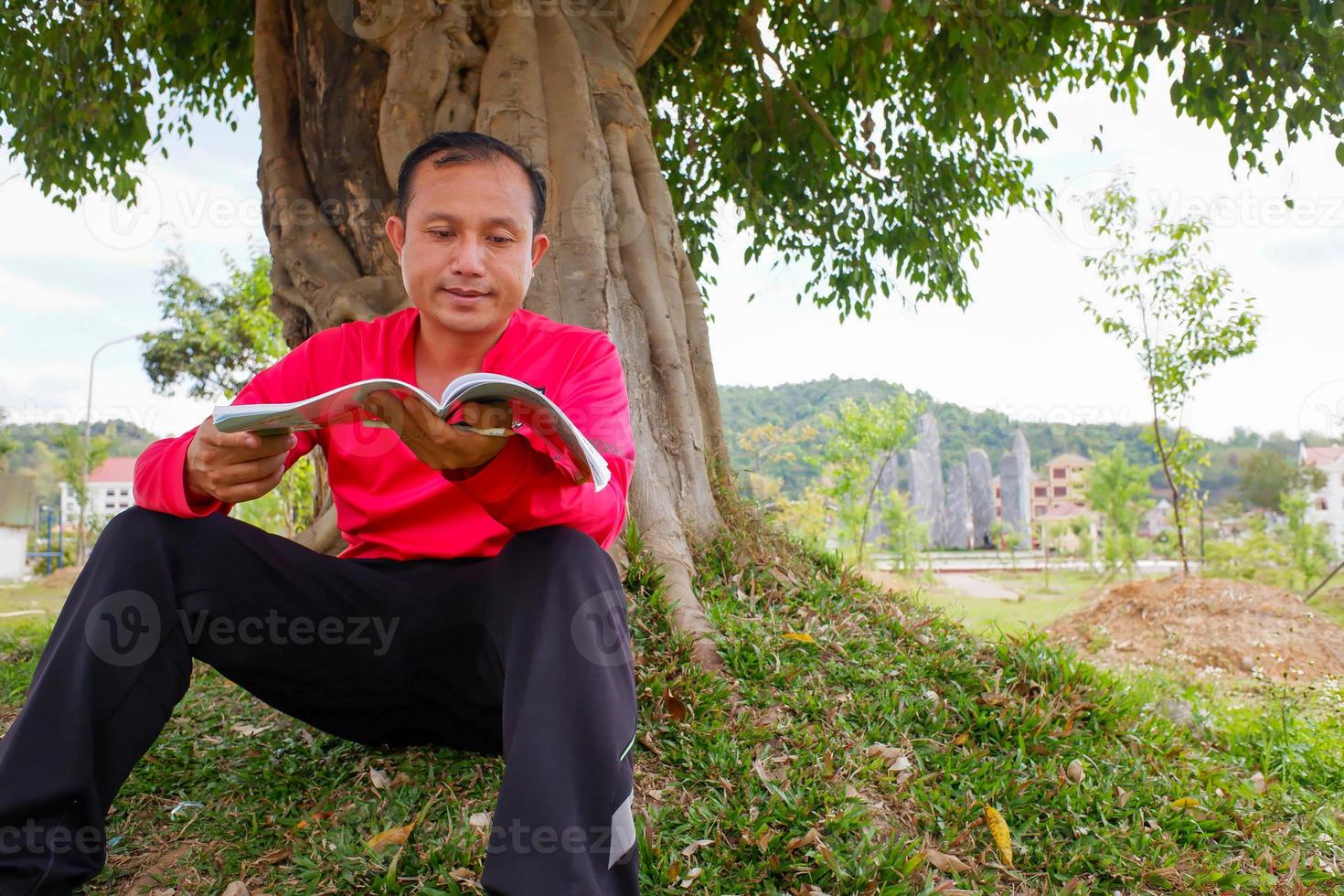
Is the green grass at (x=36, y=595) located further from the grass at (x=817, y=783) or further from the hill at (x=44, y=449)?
the grass at (x=817, y=783)

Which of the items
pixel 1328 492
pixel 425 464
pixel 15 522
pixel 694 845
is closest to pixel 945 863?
pixel 694 845

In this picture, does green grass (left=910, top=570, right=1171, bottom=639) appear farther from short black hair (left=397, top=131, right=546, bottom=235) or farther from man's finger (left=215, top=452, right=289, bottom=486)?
man's finger (left=215, top=452, right=289, bottom=486)

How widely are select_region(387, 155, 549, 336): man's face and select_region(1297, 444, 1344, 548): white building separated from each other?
1468 centimetres

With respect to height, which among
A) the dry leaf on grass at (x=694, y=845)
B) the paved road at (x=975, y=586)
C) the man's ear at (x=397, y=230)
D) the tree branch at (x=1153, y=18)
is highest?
the tree branch at (x=1153, y=18)

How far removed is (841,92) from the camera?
6.92 m

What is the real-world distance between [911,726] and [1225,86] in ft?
12.7

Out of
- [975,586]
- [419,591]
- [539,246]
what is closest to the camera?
[419,591]

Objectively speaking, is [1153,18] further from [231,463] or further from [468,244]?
[231,463]

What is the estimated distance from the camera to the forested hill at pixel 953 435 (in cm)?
1625

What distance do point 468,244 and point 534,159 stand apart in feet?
6.38

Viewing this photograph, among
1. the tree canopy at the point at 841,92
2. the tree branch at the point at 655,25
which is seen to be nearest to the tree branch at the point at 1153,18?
the tree canopy at the point at 841,92

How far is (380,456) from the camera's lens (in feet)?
7.57

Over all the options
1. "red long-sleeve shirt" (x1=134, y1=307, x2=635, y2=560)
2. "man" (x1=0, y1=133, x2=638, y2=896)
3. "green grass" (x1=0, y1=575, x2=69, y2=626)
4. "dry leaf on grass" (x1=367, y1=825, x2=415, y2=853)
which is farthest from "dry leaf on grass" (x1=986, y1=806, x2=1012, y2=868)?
"green grass" (x1=0, y1=575, x2=69, y2=626)

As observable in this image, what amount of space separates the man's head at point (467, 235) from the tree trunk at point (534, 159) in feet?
4.52
